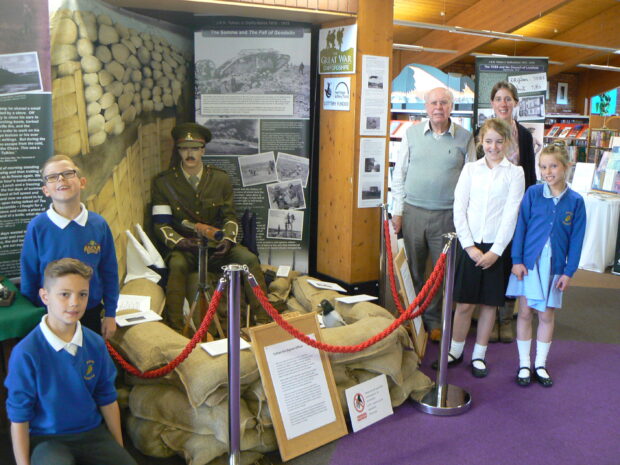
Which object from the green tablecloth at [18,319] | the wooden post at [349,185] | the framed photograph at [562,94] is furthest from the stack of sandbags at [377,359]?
the framed photograph at [562,94]

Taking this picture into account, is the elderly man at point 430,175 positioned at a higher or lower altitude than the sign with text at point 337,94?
lower

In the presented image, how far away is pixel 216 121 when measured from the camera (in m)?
4.90

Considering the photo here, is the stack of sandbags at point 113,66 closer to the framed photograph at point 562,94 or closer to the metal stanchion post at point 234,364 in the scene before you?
the metal stanchion post at point 234,364

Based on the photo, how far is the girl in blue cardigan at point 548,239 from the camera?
354cm

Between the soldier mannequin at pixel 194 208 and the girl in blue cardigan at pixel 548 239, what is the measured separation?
1806 millimetres

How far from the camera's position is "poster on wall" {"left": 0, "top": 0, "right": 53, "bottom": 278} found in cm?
310

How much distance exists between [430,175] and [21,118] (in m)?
2.59

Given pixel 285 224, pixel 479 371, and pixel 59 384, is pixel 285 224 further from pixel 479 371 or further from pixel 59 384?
pixel 59 384

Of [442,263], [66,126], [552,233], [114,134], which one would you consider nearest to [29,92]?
[66,126]

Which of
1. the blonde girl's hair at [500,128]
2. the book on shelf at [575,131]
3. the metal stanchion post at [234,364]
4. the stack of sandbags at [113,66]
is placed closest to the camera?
the metal stanchion post at [234,364]

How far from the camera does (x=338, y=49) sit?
16.0 feet

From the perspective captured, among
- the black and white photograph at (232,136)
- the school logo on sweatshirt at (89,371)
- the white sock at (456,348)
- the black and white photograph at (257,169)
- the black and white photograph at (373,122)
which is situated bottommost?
the white sock at (456,348)

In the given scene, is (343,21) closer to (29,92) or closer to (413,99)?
(29,92)

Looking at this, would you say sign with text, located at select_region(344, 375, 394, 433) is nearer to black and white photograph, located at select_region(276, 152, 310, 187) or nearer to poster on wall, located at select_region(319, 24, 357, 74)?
black and white photograph, located at select_region(276, 152, 310, 187)
